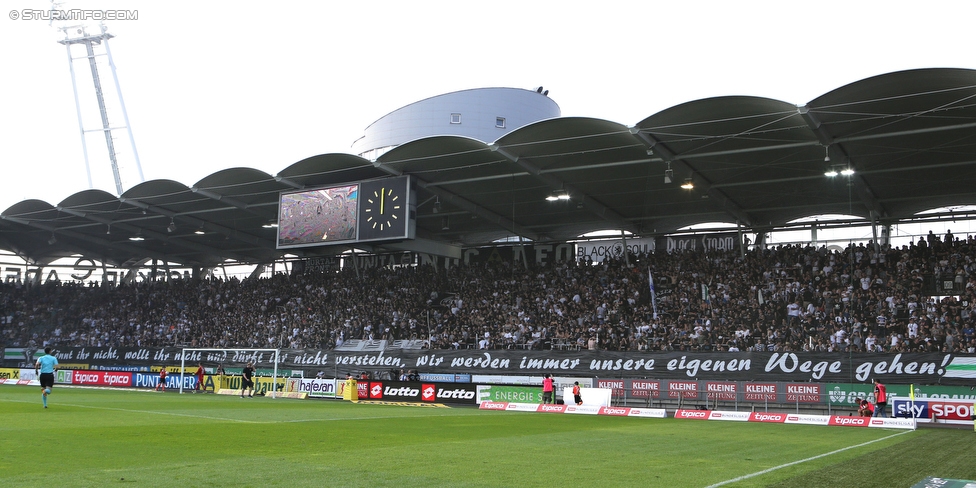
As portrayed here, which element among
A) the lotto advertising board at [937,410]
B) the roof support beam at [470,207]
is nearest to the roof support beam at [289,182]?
the roof support beam at [470,207]

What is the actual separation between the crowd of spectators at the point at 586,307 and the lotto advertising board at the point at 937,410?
325 cm

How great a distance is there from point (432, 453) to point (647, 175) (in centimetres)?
2485

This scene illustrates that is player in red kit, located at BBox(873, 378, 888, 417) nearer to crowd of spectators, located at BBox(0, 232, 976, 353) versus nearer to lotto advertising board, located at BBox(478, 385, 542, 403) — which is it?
crowd of spectators, located at BBox(0, 232, 976, 353)

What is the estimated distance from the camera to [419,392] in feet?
108

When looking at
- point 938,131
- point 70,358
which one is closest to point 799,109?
point 938,131

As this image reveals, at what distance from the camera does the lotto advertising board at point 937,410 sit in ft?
78.3

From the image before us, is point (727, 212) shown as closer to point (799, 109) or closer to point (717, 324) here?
point (717, 324)

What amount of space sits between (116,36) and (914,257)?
57.4 metres

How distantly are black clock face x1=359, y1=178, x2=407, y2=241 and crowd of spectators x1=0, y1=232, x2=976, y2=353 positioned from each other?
7474mm

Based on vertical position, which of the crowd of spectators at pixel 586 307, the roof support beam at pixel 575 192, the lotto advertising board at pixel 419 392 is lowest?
the lotto advertising board at pixel 419 392

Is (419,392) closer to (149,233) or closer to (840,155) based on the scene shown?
(840,155)

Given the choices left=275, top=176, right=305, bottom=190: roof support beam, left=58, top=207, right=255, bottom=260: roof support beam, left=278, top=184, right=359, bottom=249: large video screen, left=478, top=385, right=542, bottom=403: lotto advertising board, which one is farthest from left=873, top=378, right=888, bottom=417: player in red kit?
left=58, top=207, right=255, bottom=260: roof support beam

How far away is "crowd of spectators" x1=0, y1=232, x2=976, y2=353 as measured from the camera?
31703 millimetres

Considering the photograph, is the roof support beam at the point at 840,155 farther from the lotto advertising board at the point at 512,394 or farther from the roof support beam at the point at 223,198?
Result: the roof support beam at the point at 223,198
